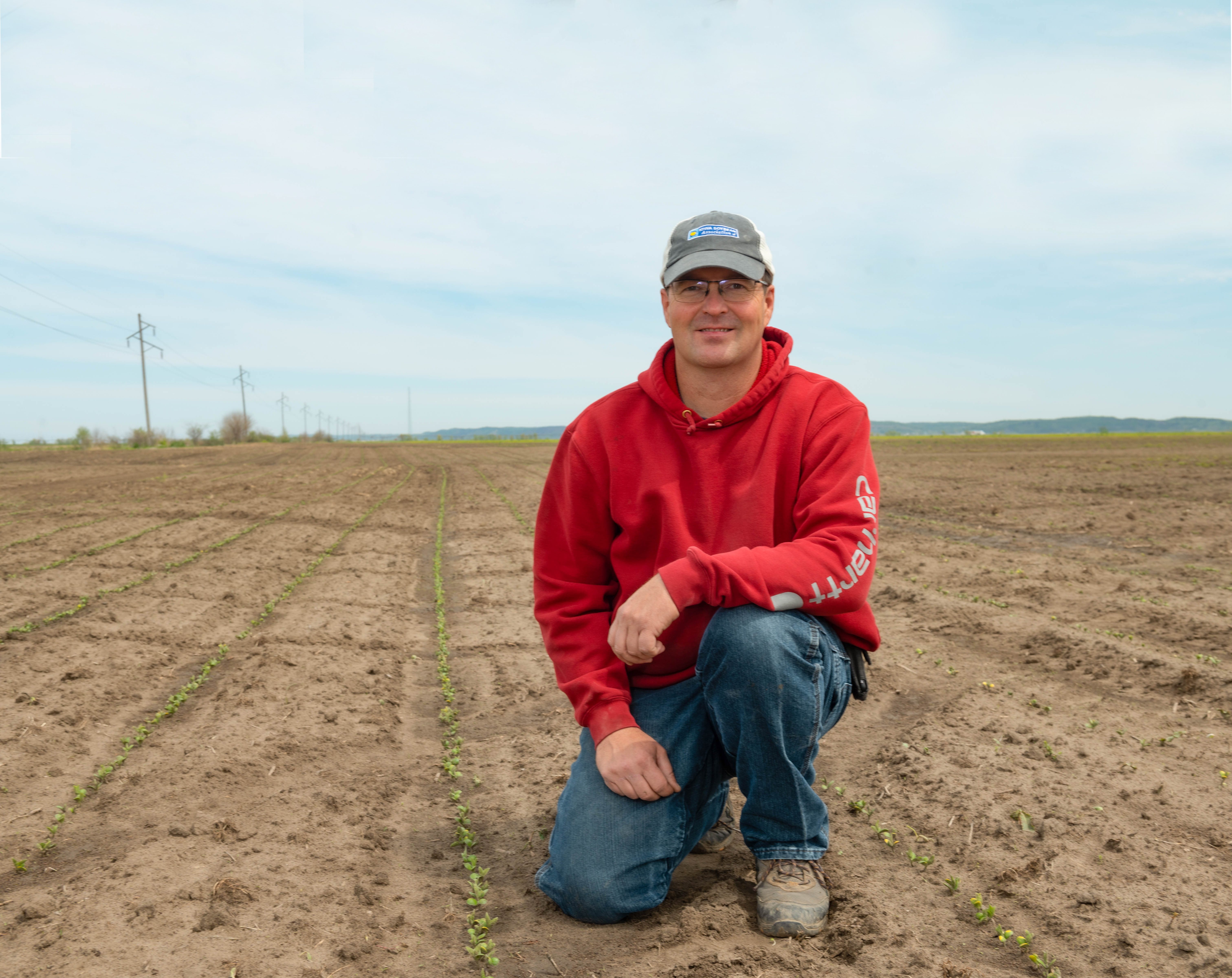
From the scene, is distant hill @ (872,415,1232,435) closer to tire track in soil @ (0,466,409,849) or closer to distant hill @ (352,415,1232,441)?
distant hill @ (352,415,1232,441)

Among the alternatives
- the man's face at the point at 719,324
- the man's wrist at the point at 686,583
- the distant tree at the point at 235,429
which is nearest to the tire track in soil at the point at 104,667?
the man's wrist at the point at 686,583

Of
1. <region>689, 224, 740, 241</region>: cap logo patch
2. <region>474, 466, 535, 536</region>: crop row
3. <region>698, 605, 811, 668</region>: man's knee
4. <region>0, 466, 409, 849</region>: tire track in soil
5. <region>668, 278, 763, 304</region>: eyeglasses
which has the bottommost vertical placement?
<region>0, 466, 409, 849</region>: tire track in soil

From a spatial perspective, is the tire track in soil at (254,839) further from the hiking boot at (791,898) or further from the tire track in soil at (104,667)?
the hiking boot at (791,898)

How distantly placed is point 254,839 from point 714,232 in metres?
2.52

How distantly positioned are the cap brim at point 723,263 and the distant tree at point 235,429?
78.7 m

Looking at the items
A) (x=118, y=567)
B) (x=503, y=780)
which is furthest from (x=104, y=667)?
(x=118, y=567)

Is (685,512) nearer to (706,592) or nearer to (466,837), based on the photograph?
(706,592)

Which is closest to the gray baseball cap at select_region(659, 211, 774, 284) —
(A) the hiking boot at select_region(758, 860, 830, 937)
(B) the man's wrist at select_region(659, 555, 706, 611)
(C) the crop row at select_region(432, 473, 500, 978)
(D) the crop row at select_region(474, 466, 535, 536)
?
(B) the man's wrist at select_region(659, 555, 706, 611)

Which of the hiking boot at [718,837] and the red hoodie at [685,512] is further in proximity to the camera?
the hiking boot at [718,837]

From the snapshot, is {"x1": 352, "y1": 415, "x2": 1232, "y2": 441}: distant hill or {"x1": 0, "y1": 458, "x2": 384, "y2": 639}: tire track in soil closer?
{"x1": 0, "y1": 458, "x2": 384, "y2": 639}: tire track in soil

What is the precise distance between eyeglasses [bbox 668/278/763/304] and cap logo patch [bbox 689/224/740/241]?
0.13 metres

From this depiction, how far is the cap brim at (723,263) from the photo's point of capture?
7.77 ft

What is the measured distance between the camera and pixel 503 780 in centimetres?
328

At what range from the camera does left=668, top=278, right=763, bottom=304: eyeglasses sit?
2.42m
